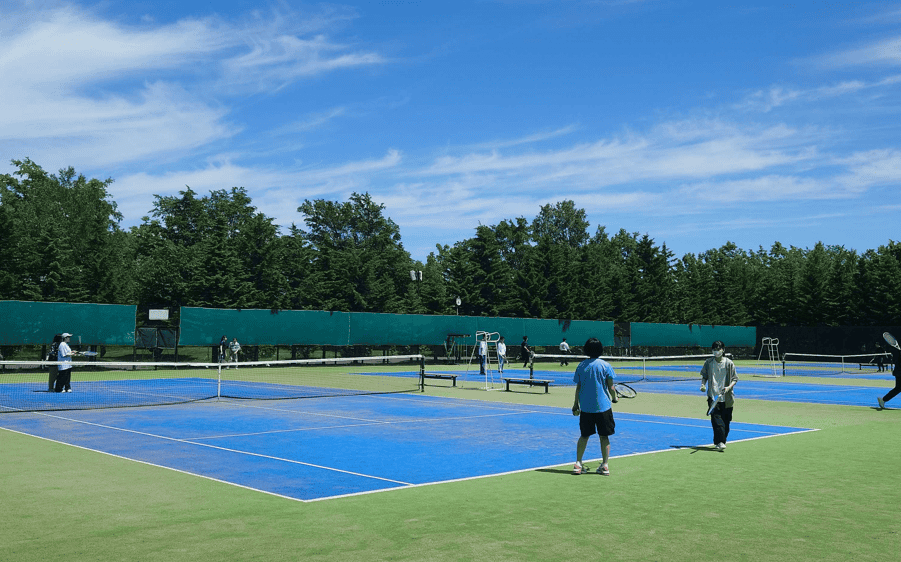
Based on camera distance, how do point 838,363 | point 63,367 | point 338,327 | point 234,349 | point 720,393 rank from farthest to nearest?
point 838,363 < point 338,327 < point 234,349 < point 63,367 < point 720,393

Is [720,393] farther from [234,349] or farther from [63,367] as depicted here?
[234,349]

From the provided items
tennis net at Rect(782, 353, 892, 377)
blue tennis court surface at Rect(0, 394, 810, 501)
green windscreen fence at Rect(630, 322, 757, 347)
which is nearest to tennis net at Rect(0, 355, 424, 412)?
blue tennis court surface at Rect(0, 394, 810, 501)

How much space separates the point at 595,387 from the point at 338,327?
1446 inches

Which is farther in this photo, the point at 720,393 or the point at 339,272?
the point at 339,272

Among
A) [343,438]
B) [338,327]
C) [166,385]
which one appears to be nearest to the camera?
[343,438]

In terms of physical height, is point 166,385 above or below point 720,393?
below

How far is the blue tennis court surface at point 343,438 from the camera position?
1084 cm

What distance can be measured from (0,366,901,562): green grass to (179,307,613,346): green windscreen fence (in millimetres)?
29506

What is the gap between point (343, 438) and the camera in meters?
14.4

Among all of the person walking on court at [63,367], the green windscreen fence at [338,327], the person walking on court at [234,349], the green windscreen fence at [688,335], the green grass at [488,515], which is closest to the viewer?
the green grass at [488,515]

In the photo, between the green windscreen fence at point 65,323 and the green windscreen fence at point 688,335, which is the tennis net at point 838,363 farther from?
the green windscreen fence at point 65,323

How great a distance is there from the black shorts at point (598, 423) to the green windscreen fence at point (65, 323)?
30823mm

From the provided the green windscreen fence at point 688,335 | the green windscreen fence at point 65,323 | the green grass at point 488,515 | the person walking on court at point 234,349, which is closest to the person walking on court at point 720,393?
the green grass at point 488,515

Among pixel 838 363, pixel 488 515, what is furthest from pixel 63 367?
pixel 838 363
